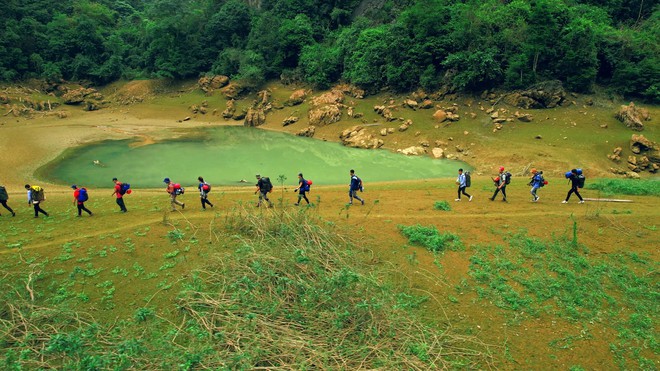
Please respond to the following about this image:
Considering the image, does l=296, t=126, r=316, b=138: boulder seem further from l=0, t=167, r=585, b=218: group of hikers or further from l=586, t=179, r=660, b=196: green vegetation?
l=586, t=179, r=660, b=196: green vegetation

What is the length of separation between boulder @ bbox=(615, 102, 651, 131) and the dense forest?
2.71 metres

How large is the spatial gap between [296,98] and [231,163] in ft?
58.7

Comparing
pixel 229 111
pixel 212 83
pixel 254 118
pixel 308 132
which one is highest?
pixel 212 83

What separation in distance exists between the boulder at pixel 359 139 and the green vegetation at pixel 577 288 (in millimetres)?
21236

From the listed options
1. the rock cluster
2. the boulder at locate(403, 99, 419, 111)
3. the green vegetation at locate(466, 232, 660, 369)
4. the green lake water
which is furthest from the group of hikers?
the rock cluster

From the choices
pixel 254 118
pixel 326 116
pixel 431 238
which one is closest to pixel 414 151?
pixel 326 116

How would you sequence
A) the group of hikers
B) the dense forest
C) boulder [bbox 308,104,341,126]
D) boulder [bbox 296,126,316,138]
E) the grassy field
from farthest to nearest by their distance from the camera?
boulder [bbox 308,104,341,126] → boulder [bbox 296,126,316,138] → the dense forest → the group of hikers → the grassy field

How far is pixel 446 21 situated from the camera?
38.9m

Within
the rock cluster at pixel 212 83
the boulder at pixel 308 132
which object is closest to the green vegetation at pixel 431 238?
the boulder at pixel 308 132

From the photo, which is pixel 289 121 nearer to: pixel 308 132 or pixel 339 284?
pixel 308 132

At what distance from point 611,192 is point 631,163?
957cm

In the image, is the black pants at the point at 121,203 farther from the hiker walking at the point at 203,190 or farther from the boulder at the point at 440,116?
the boulder at the point at 440,116

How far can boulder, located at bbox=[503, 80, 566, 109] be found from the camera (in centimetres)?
3334

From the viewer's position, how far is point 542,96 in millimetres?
33500
